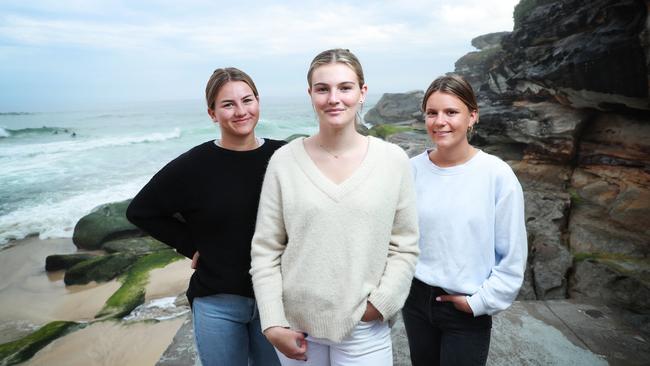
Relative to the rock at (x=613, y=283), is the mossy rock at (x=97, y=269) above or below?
below

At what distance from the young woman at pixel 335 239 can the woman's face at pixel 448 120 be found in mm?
319

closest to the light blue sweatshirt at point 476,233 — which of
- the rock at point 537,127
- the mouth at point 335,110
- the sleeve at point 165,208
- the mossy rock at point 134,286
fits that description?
the mouth at point 335,110

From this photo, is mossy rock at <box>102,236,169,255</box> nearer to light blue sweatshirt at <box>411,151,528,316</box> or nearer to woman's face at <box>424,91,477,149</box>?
light blue sweatshirt at <box>411,151,528,316</box>

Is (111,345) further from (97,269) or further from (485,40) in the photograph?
(485,40)

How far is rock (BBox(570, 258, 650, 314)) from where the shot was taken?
15.4ft

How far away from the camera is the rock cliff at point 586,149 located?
504 cm

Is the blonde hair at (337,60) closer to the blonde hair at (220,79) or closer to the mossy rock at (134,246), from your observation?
the blonde hair at (220,79)

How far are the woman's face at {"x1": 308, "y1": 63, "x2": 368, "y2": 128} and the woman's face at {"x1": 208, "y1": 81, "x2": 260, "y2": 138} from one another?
0.46 metres

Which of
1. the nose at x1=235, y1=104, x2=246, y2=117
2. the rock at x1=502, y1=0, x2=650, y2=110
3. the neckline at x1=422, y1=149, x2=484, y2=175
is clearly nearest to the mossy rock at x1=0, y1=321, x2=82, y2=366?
the nose at x1=235, y1=104, x2=246, y2=117

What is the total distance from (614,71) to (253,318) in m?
5.82

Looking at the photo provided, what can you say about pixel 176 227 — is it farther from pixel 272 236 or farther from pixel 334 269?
pixel 334 269

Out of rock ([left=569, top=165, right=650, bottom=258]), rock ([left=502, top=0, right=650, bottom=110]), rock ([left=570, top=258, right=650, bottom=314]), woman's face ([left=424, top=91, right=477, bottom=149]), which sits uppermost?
rock ([left=502, top=0, right=650, bottom=110])

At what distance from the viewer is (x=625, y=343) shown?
3.58 meters

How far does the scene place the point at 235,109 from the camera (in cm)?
195
